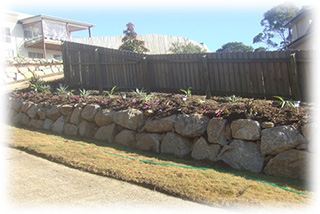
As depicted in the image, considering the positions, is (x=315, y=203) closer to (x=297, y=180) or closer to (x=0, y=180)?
(x=297, y=180)

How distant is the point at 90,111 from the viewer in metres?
8.02

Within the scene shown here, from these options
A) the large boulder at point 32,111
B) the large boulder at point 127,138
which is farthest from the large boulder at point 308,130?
the large boulder at point 32,111

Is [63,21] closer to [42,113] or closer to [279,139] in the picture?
[42,113]

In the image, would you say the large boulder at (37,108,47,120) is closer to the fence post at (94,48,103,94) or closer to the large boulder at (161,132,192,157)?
the fence post at (94,48,103,94)

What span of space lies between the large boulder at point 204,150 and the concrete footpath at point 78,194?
1.75 meters

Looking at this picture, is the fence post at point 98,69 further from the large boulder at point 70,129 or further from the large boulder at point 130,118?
the large boulder at point 130,118

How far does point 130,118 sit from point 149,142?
0.83m

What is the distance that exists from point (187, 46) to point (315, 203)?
19414 millimetres

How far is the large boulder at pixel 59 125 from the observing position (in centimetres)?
872

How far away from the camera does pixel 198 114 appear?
20.5ft

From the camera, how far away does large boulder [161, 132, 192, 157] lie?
615cm

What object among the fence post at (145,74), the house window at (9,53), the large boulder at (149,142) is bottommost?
the large boulder at (149,142)

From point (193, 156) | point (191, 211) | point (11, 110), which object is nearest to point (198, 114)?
point (193, 156)

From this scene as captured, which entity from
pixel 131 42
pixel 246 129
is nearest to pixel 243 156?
pixel 246 129
